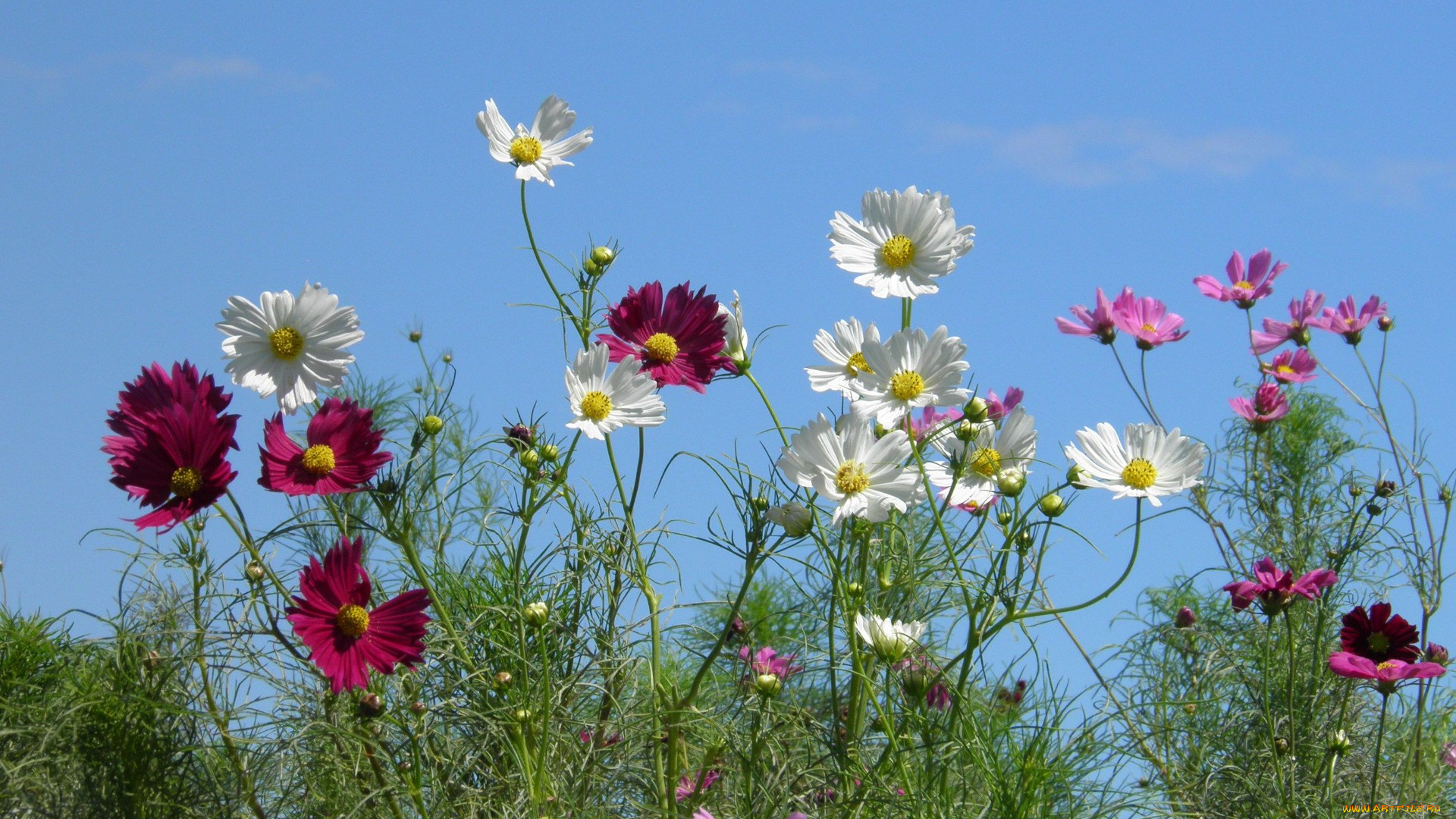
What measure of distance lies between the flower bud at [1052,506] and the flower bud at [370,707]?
608 mm

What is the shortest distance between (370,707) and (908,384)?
1.82ft

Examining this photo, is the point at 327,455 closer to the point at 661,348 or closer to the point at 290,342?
the point at 290,342

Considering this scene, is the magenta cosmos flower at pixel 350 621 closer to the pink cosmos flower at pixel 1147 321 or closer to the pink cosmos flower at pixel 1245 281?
the pink cosmos flower at pixel 1147 321

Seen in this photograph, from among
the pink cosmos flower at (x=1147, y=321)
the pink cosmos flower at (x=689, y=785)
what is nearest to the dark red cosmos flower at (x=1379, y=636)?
the pink cosmos flower at (x=1147, y=321)

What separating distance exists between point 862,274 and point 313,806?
83 cm

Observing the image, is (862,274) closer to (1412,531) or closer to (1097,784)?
(1097,784)

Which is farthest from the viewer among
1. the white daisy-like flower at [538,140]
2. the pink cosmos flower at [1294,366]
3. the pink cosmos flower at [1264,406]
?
the pink cosmos flower at [1294,366]

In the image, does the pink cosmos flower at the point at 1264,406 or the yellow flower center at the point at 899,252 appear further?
the pink cosmos flower at the point at 1264,406

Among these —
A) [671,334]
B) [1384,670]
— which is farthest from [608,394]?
[1384,670]

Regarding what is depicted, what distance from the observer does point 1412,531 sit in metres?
1.87

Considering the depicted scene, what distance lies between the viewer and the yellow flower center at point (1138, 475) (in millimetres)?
1166

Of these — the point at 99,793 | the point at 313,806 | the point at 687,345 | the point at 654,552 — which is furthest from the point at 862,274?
the point at 99,793

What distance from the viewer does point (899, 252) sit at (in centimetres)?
123

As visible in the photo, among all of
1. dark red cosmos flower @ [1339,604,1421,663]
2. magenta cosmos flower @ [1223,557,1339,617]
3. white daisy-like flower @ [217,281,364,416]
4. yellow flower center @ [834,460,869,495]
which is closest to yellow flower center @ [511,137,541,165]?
white daisy-like flower @ [217,281,364,416]
